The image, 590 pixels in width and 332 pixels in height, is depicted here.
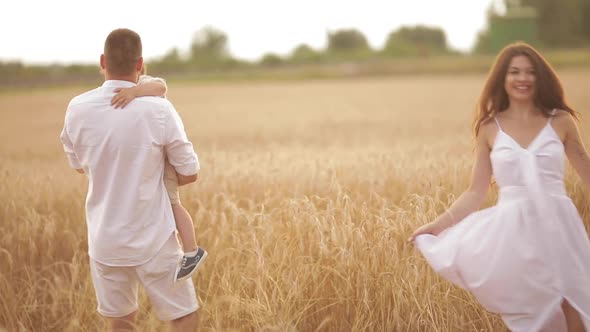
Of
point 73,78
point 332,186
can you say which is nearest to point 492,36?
point 73,78

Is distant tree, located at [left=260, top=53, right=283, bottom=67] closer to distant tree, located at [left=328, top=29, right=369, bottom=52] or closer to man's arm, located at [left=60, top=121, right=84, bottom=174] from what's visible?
distant tree, located at [left=328, top=29, right=369, bottom=52]

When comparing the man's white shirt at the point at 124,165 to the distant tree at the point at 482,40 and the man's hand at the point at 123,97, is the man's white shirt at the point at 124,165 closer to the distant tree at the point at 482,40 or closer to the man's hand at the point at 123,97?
the man's hand at the point at 123,97

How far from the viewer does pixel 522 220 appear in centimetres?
247

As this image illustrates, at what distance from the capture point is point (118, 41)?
2389 mm

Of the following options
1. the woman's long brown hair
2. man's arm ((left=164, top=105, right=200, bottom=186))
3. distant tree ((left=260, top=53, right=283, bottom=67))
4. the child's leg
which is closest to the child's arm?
man's arm ((left=164, top=105, right=200, bottom=186))

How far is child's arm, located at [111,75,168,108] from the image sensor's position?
2400mm

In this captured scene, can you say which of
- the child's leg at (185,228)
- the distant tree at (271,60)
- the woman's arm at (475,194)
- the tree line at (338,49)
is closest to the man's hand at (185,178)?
the child's leg at (185,228)

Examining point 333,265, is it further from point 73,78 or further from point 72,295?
point 73,78

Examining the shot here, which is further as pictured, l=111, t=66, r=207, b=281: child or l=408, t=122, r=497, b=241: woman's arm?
l=408, t=122, r=497, b=241: woman's arm

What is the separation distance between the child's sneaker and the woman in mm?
1029

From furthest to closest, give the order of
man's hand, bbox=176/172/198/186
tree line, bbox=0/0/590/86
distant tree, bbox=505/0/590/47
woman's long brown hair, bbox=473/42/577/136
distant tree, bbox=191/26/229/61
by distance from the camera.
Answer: distant tree, bbox=191/26/229/61, distant tree, bbox=505/0/590/47, tree line, bbox=0/0/590/86, woman's long brown hair, bbox=473/42/577/136, man's hand, bbox=176/172/198/186

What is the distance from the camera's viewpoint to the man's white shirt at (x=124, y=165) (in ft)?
7.88

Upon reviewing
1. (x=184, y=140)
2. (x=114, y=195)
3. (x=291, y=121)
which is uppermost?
(x=184, y=140)

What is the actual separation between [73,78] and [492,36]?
1548 inches
